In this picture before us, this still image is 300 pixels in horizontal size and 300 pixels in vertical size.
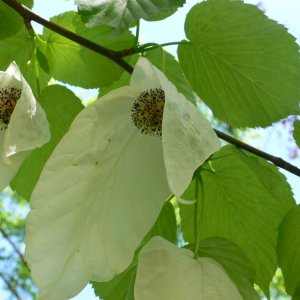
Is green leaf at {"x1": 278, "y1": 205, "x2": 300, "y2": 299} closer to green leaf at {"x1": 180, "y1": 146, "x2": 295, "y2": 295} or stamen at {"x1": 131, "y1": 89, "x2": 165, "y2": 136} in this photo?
green leaf at {"x1": 180, "y1": 146, "x2": 295, "y2": 295}

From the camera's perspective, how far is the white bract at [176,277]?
687mm

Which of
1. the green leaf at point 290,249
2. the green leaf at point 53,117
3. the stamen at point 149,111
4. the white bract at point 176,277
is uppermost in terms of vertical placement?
the green leaf at point 53,117

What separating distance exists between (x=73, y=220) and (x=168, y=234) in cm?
22

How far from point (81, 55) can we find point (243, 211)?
0.35 m

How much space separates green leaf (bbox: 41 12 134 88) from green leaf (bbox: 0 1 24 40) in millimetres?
77

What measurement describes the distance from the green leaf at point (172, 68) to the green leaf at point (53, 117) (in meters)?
0.16

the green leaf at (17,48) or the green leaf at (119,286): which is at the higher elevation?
the green leaf at (17,48)

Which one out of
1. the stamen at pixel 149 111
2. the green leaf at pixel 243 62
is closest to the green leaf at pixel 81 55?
the green leaf at pixel 243 62

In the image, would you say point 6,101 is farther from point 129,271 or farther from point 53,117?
point 129,271

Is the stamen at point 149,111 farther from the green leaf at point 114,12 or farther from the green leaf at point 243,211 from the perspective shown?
the green leaf at point 243,211

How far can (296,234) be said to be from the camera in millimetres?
906

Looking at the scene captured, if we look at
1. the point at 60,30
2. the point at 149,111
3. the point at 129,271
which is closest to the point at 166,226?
the point at 129,271

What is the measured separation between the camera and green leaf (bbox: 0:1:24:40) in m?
0.95

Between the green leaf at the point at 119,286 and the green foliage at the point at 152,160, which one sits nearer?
the green foliage at the point at 152,160
